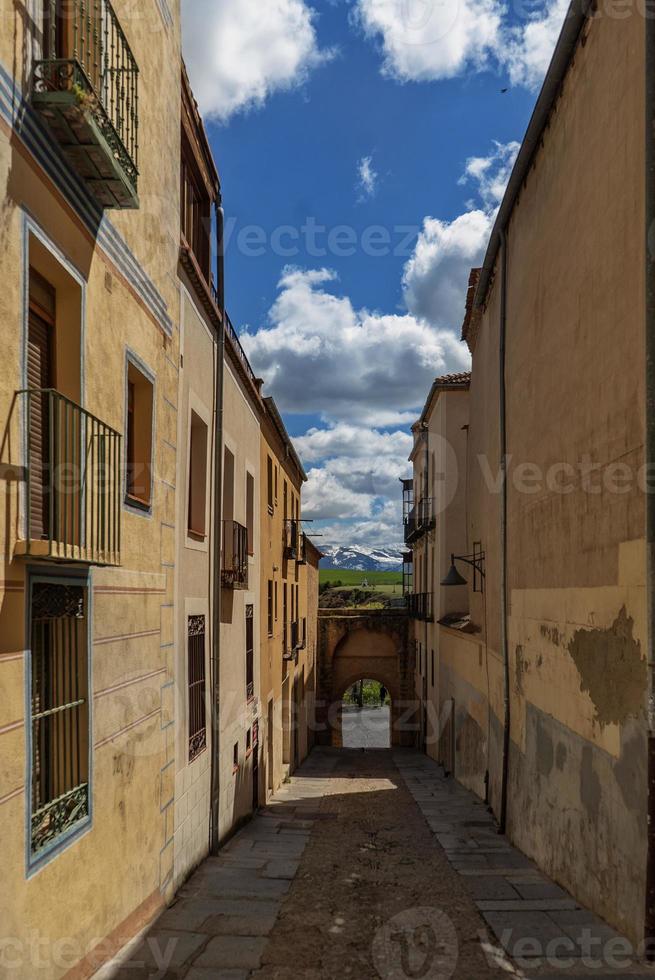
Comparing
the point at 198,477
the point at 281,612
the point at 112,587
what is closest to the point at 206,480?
the point at 198,477

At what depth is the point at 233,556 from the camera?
11.6 metres

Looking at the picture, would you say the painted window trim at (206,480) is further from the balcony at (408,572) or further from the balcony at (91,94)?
the balcony at (408,572)

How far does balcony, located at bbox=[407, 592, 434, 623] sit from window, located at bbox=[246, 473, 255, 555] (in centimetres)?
1057

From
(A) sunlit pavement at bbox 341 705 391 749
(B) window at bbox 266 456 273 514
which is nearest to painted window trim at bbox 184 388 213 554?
(B) window at bbox 266 456 273 514

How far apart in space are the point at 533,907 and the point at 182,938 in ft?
10.5

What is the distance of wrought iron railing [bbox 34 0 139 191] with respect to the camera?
495 cm

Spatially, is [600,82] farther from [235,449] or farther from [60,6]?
[235,449]

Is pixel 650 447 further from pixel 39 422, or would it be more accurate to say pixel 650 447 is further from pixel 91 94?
pixel 91 94

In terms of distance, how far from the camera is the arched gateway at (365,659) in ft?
101

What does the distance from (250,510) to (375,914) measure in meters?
8.64

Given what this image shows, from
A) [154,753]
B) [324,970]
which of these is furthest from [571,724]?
[154,753]

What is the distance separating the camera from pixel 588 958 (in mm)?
6203

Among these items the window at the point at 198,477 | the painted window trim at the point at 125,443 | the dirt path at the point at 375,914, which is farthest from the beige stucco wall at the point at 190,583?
the dirt path at the point at 375,914

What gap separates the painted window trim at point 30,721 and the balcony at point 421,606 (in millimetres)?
19354
